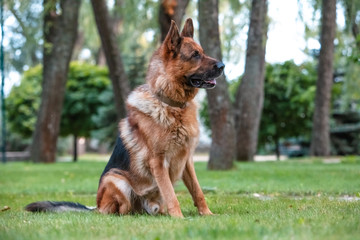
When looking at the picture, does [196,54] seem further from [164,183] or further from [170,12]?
[170,12]

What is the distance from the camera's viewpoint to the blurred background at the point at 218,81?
36.6 feet

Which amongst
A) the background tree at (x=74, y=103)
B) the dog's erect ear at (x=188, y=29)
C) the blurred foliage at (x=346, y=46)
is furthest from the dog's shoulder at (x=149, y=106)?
the background tree at (x=74, y=103)

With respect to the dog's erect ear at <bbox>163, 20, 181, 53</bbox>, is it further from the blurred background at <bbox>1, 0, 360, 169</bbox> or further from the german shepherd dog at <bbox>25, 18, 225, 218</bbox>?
the blurred background at <bbox>1, 0, 360, 169</bbox>

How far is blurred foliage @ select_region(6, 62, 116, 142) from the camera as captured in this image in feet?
68.4

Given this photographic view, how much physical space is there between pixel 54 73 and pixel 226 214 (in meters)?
12.0

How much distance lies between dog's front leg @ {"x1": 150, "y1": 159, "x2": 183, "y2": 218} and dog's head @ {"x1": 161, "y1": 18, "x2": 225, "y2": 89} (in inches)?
38.7

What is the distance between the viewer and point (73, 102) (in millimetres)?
21062

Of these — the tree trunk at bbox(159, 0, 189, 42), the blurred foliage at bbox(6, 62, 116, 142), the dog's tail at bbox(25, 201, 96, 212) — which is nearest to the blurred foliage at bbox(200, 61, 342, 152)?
the blurred foliage at bbox(6, 62, 116, 142)

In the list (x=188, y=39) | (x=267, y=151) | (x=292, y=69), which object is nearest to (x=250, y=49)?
(x=292, y=69)

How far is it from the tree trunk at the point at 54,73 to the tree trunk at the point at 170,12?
4.32m

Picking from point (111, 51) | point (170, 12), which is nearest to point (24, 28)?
point (111, 51)

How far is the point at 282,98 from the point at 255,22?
5898 millimetres

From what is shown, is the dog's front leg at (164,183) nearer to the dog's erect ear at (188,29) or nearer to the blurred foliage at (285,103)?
the dog's erect ear at (188,29)

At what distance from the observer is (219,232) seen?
3.44 meters
